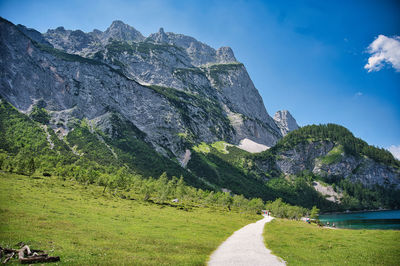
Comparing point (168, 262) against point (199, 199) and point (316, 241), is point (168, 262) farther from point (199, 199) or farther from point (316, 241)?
point (199, 199)

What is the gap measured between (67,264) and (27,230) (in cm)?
1401

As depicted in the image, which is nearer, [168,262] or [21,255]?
[21,255]

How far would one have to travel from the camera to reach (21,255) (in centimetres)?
1538

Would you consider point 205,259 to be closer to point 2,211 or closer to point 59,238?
point 59,238

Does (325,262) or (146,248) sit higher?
(325,262)

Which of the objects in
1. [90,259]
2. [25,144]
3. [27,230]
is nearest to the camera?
[90,259]

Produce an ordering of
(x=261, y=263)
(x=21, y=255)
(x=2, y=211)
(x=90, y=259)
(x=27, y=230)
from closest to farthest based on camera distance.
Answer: (x=21, y=255), (x=90, y=259), (x=261, y=263), (x=27, y=230), (x=2, y=211)

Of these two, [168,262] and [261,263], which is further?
[261,263]

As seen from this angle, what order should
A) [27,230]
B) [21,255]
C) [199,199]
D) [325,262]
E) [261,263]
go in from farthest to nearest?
[199,199]
[27,230]
[325,262]
[261,263]
[21,255]

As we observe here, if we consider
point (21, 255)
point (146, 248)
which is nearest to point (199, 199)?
point (146, 248)

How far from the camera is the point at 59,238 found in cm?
2366

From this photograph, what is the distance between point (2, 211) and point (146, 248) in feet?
89.0

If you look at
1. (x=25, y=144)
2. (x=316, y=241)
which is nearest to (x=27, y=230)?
(x=316, y=241)

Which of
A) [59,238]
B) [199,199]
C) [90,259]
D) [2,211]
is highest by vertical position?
[90,259]
